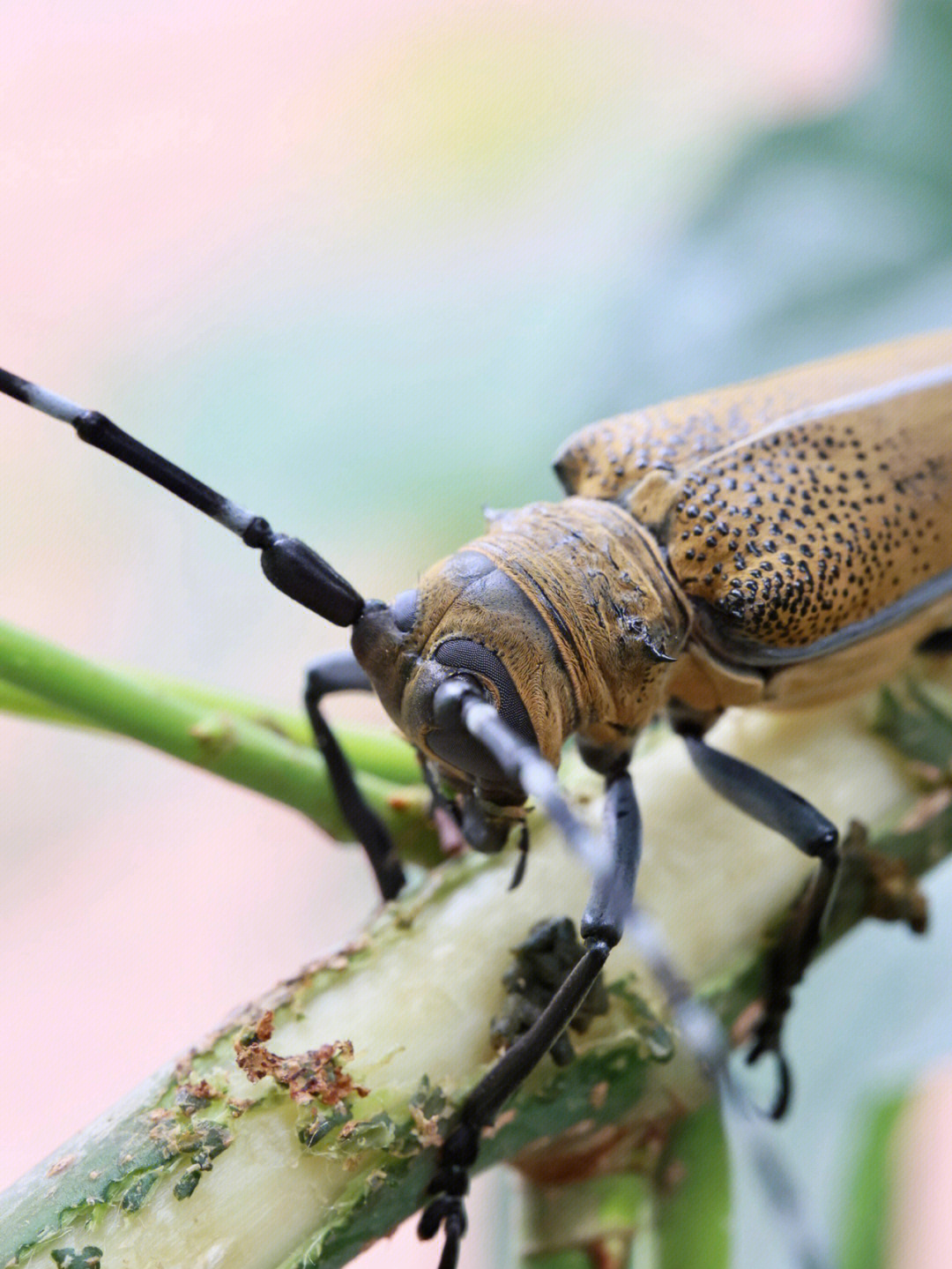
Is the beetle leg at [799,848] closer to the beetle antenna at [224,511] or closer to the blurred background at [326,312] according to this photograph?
the blurred background at [326,312]

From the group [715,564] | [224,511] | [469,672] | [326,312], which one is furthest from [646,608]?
[326,312]

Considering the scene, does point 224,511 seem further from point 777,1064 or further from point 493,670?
point 777,1064

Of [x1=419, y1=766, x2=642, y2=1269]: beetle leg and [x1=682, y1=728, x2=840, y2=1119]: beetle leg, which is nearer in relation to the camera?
[x1=419, y1=766, x2=642, y2=1269]: beetle leg

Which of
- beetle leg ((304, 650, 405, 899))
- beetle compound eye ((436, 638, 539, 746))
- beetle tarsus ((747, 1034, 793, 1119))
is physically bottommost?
beetle tarsus ((747, 1034, 793, 1119))

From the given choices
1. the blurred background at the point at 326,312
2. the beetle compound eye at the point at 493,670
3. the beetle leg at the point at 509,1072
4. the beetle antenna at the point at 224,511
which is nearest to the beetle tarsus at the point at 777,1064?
the blurred background at the point at 326,312

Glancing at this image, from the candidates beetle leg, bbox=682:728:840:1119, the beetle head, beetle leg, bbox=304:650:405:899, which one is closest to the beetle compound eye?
the beetle head

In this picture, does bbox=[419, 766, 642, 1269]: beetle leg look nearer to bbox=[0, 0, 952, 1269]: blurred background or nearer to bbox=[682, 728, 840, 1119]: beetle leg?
bbox=[682, 728, 840, 1119]: beetle leg

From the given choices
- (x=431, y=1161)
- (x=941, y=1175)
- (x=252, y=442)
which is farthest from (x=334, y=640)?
(x=431, y=1161)

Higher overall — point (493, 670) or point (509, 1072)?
point (493, 670)
